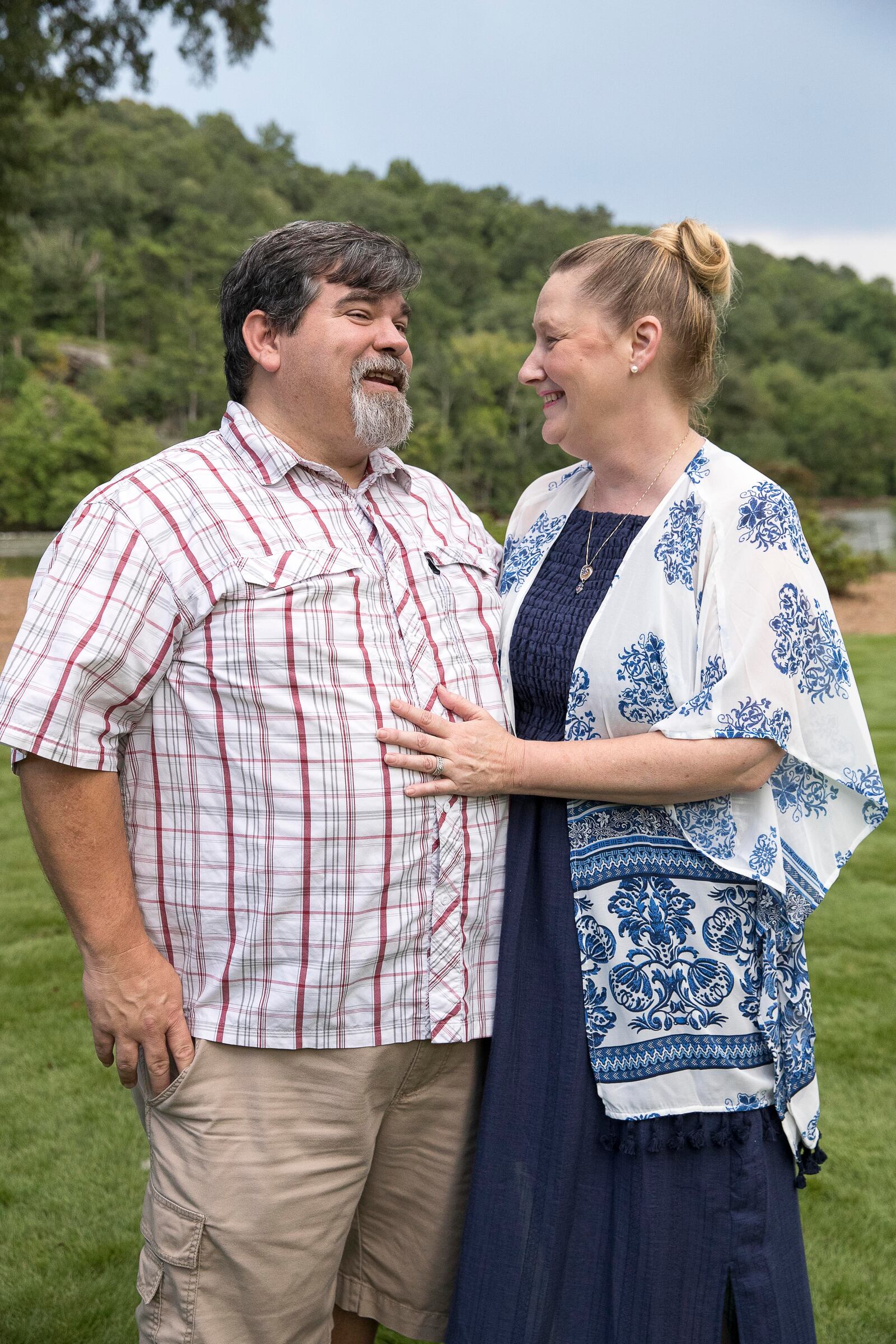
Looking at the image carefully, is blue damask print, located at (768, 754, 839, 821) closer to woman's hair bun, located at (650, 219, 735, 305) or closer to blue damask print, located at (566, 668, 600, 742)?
blue damask print, located at (566, 668, 600, 742)

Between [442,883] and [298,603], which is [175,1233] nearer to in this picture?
[442,883]

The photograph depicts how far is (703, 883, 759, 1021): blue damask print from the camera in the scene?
1.70m

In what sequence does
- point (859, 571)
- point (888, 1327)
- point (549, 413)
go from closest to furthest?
point (549, 413), point (888, 1327), point (859, 571)

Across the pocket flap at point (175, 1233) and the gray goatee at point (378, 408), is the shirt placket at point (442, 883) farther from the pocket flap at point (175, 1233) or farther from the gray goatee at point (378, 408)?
the pocket flap at point (175, 1233)

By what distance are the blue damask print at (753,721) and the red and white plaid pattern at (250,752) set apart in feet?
1.45

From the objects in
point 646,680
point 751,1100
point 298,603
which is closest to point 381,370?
point 298,603

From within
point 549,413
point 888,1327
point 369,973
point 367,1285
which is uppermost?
point 549,413

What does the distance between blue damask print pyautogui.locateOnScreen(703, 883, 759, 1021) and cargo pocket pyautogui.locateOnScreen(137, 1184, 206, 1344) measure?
886 millimetres

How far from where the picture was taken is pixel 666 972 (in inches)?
67.2

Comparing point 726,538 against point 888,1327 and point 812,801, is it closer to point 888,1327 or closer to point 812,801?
point 812,801

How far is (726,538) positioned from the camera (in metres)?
1.68

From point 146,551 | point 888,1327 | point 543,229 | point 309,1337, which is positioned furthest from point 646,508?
point 543,229

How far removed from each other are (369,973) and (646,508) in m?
0.88

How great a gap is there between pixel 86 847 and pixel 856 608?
38.0 ft
